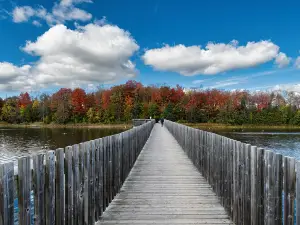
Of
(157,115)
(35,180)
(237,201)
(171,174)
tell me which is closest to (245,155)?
(237,201)

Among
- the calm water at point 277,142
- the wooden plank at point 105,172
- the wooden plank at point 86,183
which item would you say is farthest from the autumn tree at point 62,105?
the wooden plank at point 86,183

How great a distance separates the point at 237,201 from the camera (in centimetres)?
380

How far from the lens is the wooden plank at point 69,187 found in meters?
2.92

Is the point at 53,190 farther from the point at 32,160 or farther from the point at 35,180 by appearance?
the point at 32,160

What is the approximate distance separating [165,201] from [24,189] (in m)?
3.23

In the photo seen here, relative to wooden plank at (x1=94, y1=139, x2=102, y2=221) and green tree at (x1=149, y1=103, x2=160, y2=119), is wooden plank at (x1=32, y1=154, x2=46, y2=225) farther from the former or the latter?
green tree at (x1=149, y1=103, x2=160, y2=119)

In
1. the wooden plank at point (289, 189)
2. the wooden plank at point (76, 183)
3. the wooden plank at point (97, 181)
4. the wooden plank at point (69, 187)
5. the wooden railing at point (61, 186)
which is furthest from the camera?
the wooden plank at point (97, 181)

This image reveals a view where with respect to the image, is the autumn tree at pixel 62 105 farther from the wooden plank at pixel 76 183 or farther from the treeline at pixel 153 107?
the wooden plank at pixel 76 183

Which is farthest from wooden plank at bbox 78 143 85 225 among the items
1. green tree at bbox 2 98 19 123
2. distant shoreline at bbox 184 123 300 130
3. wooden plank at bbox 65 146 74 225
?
green tree at bbox 2 98 19 123

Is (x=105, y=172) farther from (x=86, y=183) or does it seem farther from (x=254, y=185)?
(x=254, y=185)

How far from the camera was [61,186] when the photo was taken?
2775 mm

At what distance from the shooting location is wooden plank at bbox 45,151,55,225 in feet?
8.15

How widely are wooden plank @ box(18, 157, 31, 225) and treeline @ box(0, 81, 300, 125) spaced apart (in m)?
59.1

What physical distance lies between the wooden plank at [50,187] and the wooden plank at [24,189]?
12.2 inches
